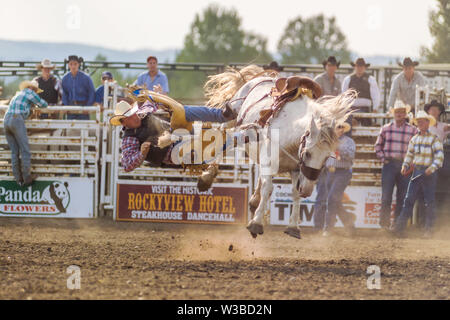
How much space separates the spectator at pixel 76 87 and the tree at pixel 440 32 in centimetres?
1900

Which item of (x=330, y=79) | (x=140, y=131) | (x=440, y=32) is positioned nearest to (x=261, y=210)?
(x=140, y=131)

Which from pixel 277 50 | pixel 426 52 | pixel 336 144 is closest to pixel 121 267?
pixel 336 144

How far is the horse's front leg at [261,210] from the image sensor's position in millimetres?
5863

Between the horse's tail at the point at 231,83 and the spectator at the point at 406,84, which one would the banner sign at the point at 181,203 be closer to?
the horse's tail at the point at 231,83

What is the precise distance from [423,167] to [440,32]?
790 inches

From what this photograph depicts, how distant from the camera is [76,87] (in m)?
10.6

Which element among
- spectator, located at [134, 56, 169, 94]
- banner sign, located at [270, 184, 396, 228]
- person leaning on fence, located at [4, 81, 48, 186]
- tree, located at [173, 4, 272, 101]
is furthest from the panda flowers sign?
tree, located at [173, 4, 272, 101]

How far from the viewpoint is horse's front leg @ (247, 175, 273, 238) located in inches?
231

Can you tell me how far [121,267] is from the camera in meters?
5.46

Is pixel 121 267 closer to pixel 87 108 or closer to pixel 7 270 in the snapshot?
pixel 7 270

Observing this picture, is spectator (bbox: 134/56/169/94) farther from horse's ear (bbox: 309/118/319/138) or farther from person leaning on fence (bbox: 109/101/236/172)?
horse's ear (bbox: 309/118/319/138)

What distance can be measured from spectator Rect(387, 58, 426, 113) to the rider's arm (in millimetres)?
5208

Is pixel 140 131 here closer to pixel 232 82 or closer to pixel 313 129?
pixel 232 82
